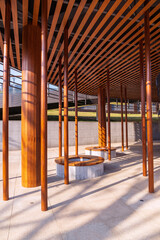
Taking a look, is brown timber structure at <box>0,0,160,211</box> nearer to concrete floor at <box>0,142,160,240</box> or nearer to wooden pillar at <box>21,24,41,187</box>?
wooden pillar at <box>21,24,41,187</box>

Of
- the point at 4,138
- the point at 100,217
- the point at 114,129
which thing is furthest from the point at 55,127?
the point at 100,217

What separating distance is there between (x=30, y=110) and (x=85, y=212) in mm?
3208

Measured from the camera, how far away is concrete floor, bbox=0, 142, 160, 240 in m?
3.06

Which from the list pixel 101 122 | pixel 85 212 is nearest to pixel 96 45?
pixel 85 212

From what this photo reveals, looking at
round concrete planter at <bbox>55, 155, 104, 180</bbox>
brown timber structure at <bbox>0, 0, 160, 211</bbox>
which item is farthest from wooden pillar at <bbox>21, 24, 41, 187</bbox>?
round concrete planter at <bbox>55, 155, 104, 180</bbox>

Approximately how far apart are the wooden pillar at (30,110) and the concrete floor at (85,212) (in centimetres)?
55

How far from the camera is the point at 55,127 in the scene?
16875 millimetres

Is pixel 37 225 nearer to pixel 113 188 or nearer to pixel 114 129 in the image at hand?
pixel 113 188

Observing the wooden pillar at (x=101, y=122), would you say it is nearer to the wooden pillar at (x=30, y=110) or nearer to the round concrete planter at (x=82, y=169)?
the round concrete planter at (x=82, y=169)

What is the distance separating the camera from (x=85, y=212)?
3838 mm

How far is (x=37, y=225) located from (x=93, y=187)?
246 cm

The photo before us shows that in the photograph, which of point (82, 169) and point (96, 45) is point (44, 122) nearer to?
point (82, 169)

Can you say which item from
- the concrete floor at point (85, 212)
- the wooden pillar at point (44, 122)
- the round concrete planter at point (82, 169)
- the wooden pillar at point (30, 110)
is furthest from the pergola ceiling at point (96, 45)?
the concrete floor at point (85, 212)

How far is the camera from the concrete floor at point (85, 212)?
3.06 metres
